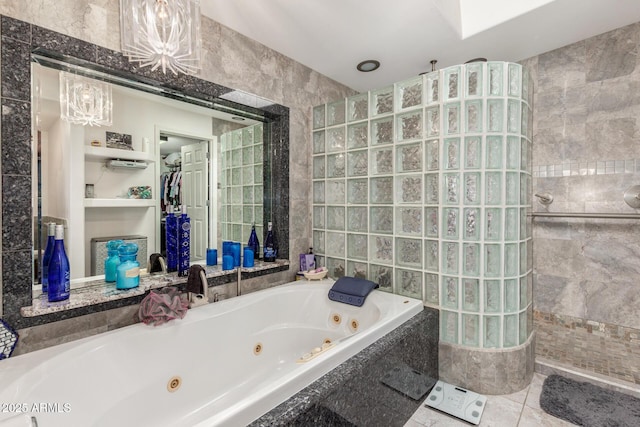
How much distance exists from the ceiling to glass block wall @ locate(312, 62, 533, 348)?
318 mm

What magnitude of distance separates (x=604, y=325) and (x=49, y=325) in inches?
122

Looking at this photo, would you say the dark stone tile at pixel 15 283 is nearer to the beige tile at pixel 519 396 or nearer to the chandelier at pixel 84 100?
the chandelier at pixel 84 100

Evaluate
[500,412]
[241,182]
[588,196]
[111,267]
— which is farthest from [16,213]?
[588,196]

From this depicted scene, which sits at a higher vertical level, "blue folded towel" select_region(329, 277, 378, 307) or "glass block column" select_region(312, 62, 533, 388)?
"glass block column" select_region(312, 62, 533, 388)

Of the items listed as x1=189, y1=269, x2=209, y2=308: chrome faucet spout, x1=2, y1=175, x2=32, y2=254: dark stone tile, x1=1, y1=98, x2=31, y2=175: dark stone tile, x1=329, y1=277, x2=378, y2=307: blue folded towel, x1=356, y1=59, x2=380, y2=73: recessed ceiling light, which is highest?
x1=356, y1=59, x2=380, y2=73: recessed ceiling light

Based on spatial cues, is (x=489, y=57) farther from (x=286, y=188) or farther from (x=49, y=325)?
(x=49, y=325)

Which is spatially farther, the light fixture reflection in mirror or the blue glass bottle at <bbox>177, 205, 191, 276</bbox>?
the blue glass bottle at <bbox>177, 205, 191, 276</bbox>

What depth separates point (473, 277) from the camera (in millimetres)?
1836

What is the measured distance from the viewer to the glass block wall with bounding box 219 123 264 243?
2.38 meters

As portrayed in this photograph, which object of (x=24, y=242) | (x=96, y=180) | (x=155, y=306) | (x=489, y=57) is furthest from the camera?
(x=489, y=57)

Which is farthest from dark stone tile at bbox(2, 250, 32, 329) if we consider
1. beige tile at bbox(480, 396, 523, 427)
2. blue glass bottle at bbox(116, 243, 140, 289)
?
beige tile at bbox(480, 396, 523, 427)

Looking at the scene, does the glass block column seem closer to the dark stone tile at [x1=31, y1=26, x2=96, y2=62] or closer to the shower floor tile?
the shower floor tile

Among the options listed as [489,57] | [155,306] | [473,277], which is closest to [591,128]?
[489,57]

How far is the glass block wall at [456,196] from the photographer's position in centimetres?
180
